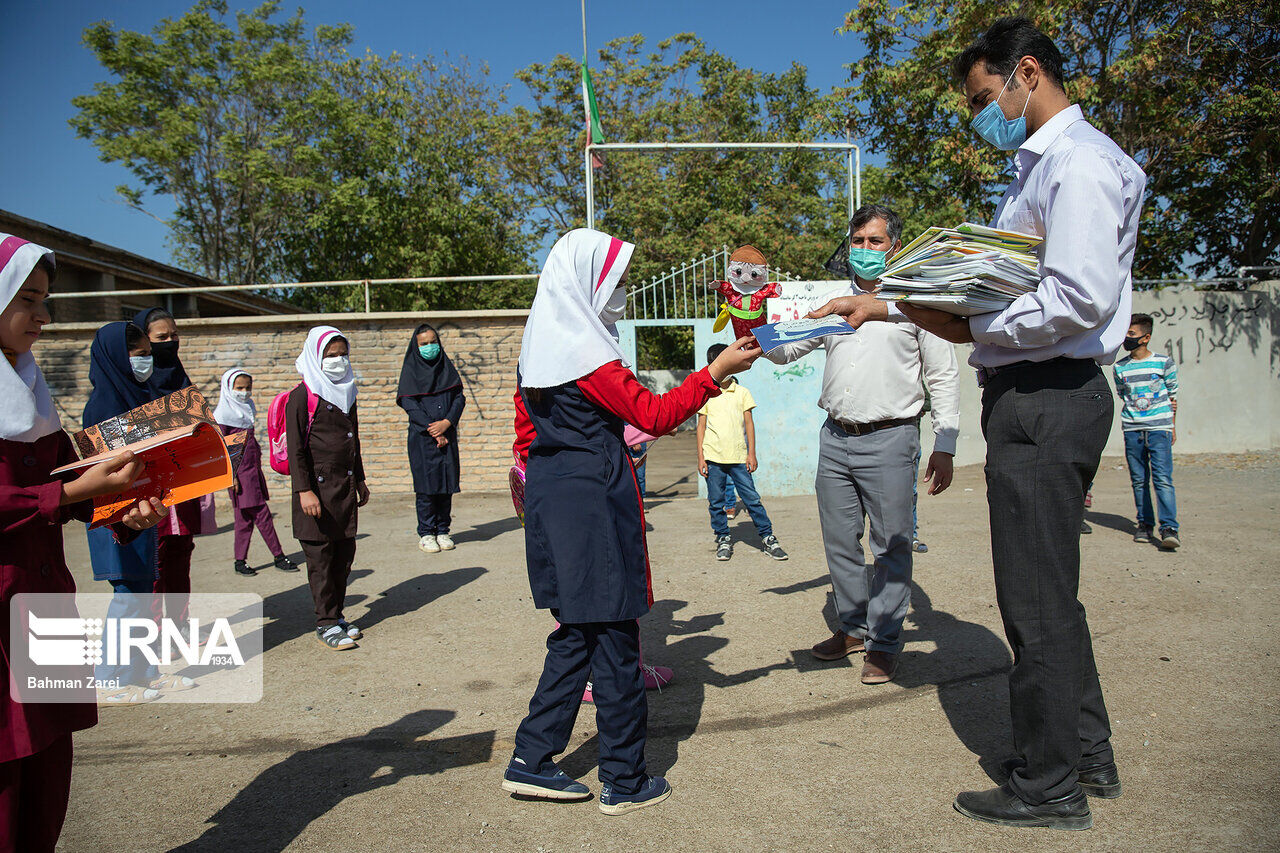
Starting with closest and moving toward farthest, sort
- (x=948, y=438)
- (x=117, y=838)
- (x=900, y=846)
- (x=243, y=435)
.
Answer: (x=900, y=846), (x=117, y=838), (x=948, y=438), (x=243, y=435)

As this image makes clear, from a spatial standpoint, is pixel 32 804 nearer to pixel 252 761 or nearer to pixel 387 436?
pixel 252 761

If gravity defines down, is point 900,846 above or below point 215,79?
below

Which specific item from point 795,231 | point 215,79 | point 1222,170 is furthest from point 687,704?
point 215,79

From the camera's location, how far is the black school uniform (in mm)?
5180

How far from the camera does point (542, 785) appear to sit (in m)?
3.02

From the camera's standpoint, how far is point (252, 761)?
11.7 feet

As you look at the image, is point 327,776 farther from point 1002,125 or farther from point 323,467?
point 1002,125

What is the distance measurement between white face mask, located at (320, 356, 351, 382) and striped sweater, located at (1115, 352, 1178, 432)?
6.20 meters

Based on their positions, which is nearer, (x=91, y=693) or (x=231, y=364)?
(x=91, y=693)

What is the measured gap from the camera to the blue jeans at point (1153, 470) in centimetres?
668

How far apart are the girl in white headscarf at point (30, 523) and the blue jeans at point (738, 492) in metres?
5.36

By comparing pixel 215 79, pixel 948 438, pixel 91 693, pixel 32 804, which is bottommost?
pixel 32 804

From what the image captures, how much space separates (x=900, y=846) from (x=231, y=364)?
1208 cm

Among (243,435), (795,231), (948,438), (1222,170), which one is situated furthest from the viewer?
(795,231)
